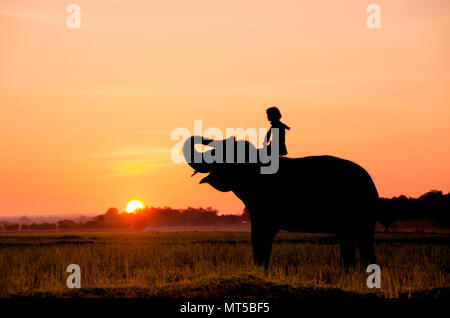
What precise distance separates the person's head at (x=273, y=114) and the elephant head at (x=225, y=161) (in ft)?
3.60

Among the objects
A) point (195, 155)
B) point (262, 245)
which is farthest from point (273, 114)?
point (262, 245)

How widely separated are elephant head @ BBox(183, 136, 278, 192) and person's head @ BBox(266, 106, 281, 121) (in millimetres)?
1096

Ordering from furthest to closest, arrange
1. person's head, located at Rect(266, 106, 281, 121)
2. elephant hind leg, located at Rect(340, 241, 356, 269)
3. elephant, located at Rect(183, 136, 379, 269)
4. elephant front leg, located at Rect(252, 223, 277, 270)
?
1. elephant hind leg, located at Rect(340, 241, 356, 269)
2. elephant, located at Rect(183, 136, 379, 269)
3. person's head, located at Rect(266, 106, 281, 121)
4. elephant front leg, located at Rect(252, 223, 277, 270)

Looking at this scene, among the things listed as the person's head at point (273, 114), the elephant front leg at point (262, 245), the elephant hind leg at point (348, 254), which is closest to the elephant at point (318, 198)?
the elephant hind leg at point (348, 254)

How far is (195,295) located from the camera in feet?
29.3

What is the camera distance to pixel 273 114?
12.5 meters

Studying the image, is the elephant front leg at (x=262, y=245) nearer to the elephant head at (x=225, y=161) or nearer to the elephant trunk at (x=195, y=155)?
the elephant head at (x=225, y=161)

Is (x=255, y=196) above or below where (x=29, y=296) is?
above

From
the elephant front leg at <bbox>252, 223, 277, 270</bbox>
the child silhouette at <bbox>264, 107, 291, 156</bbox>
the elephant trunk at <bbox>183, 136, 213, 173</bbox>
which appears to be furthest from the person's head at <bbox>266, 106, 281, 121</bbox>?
the elephant front leg at <bbox>252, 223, 277, 270</bbox>

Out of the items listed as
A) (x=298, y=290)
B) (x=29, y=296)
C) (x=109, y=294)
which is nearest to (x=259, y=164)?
(x=298, y=290)

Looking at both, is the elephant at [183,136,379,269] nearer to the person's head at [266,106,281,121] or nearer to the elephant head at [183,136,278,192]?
the elephant head at [183,136,278,192]

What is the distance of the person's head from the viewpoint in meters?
12.5
